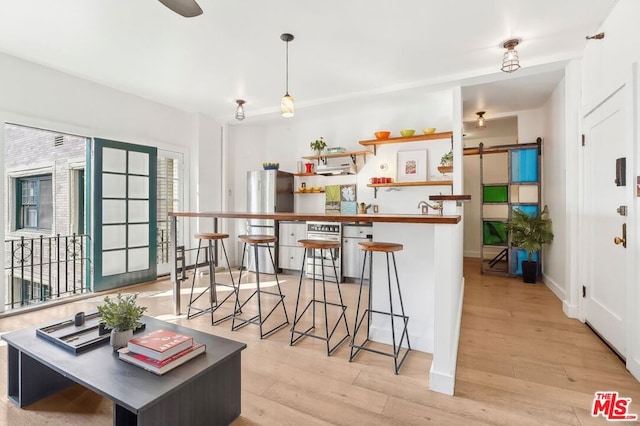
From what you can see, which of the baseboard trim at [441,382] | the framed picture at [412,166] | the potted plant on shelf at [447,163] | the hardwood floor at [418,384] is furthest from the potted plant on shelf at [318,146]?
the baseboard trim at [441,382]

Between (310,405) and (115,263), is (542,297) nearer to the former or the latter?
(310,405)

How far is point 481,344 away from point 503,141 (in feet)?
Answer: 16.2

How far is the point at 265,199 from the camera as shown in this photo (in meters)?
5.24

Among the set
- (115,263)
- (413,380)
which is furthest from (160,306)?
(413,380)

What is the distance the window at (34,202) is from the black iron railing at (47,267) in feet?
1.19

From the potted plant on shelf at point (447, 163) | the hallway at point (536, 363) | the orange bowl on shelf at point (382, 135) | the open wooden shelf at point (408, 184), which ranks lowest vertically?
the hallway at point (536, 363)

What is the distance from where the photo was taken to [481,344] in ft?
8.36

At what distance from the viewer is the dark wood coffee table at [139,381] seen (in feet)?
4.27

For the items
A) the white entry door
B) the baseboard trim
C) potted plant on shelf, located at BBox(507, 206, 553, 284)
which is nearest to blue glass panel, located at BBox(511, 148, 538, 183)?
potted plant on shelf, located at BBox(507, 206, 553, 284)

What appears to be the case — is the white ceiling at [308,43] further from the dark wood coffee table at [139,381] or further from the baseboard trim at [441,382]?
the baseboard trim at [441,382]

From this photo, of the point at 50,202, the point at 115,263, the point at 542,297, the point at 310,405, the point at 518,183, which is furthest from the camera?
the point at 50,202
